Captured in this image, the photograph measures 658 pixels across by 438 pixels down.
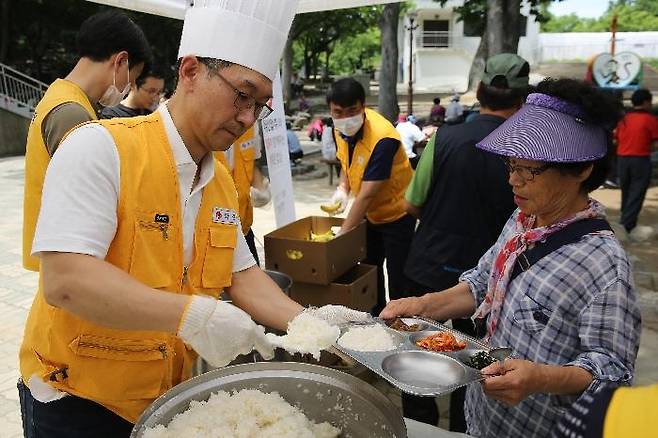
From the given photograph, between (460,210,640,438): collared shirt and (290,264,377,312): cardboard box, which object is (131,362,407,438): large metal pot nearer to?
(460,210,640,438): collared shirt

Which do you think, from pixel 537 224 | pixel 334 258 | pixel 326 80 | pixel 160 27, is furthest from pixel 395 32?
pixel 326 80

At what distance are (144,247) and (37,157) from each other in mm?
1140

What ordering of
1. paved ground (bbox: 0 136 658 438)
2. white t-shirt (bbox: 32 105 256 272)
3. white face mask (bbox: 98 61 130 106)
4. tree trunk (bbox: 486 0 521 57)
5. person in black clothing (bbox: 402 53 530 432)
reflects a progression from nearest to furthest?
white t-shirt (bbox: 32 105 256 272) < white face mask (bbox: 98 61 130 106) < person in black clothing (bbox: 402 53 530 432) < paved ground (bbox: 0 136 658 438) < tree trunk (bbox: 486 0 521 57)

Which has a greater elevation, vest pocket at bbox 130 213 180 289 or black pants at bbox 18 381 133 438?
vest pocket at bbox 130 213 180 289

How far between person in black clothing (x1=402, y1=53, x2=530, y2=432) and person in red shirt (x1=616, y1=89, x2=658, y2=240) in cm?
547

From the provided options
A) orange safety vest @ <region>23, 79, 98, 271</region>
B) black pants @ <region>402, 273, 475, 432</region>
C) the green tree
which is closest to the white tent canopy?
orange safety vest @ <region>23, 79, 98, 271</region>

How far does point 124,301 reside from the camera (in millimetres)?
1285

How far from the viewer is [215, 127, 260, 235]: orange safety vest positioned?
3.93 meters

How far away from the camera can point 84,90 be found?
8.43 feet

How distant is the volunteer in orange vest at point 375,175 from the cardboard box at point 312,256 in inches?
8.4

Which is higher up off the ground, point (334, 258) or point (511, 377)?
point (511, 377)

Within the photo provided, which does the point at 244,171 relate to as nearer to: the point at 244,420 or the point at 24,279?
the point at 244,420

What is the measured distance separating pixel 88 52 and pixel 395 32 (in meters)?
15.8

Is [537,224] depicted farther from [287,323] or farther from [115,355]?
[115,355]
